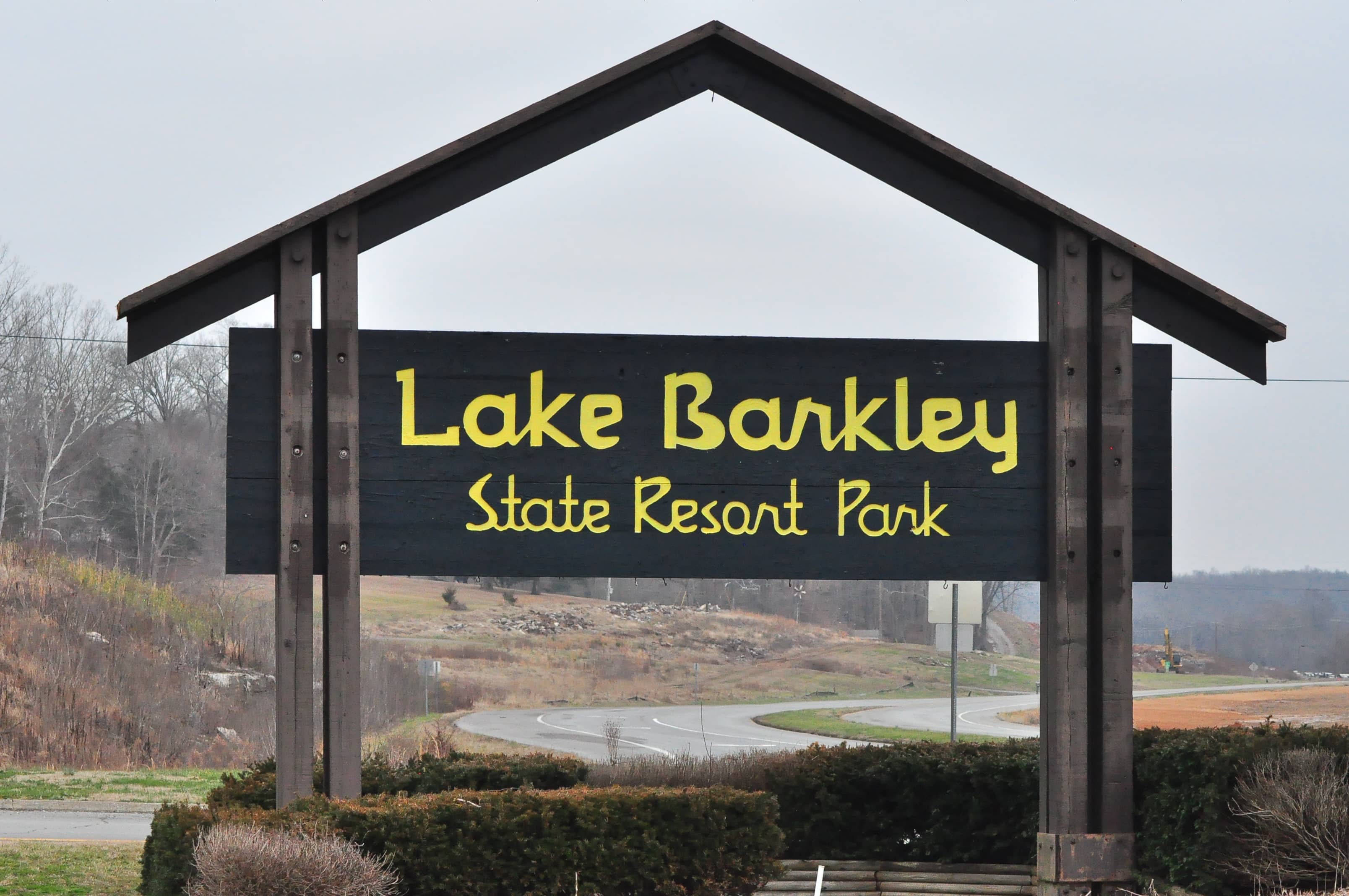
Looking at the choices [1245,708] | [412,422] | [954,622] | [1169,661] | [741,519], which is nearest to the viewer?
[412,422]

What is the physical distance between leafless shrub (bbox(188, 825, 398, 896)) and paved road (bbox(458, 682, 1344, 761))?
25.5m

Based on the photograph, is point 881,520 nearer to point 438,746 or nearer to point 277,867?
point 277,867

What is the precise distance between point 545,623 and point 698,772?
6413 cm

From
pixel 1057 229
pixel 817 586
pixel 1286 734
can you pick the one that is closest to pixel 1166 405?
pixel 1057 229

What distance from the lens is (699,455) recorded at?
8227 millimetres

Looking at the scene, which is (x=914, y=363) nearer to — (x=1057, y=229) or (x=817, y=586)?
(x=1057, y=229)

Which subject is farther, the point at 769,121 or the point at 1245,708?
the point at 1245,708

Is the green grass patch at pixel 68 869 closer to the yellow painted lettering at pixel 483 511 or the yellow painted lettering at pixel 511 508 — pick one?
the yellow painted lettering at pixel 483 511

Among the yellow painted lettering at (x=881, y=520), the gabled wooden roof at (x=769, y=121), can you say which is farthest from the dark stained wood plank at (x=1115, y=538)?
the yellow painted lettering at (x=881, y=520)

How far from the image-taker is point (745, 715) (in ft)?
162

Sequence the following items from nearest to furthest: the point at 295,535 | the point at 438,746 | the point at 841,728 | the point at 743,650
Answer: the point at 295,535 < the point at 438,746 < the point at 841,728 < the point at 743,650

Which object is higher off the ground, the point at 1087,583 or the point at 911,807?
the point at 1087,583

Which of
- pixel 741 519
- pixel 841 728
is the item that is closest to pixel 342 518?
pixel 741 519

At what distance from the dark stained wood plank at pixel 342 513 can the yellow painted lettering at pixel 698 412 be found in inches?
75.8
